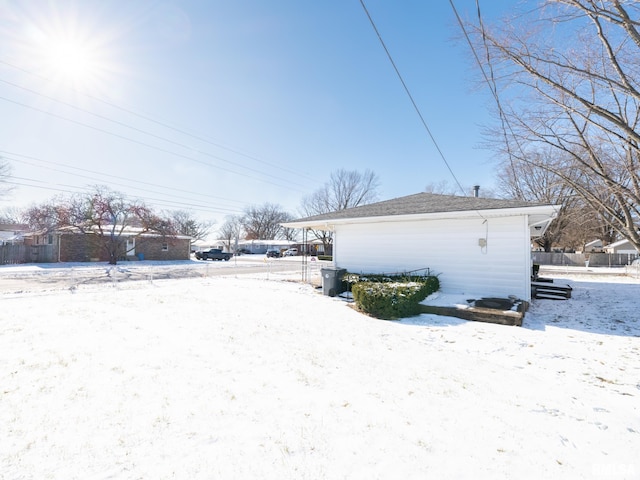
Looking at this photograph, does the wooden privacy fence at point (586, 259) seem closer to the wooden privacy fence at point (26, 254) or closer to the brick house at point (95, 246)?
the brick house at point (95, 246)

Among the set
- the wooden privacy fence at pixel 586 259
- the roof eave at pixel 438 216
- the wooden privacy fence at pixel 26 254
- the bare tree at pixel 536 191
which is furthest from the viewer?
the wooden privacy fence at pixel 586 259

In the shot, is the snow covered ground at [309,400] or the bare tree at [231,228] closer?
the snow covered ground at [309,400]

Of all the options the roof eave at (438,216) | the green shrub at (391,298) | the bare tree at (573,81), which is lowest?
the green shrub at (391,298)

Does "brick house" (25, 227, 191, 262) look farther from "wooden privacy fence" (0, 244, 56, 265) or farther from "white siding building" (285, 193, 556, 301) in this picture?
"white siding building" (285, 193, 556, 301)

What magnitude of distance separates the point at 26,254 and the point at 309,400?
3162cm

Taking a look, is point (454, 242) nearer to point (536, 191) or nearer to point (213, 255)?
point (536, 191)

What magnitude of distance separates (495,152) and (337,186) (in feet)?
122

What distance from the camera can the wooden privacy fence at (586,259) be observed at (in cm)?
3366

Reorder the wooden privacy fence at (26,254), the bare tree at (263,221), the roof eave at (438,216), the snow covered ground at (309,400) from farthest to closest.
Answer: the bare tree at (263,221)
the wooden privacy fence at (26,254)
the roof eave at (438,216)
the snow covered ground at (309,400)

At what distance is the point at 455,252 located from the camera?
31.6ft

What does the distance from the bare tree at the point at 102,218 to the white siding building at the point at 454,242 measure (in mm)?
21622

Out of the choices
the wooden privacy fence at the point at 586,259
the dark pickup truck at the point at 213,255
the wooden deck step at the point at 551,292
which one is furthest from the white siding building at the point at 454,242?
the wooden privacy fence at the point at 586,259

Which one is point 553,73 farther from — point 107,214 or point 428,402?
point 107,214

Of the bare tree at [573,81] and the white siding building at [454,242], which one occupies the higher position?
the bare tree at [573,81]
